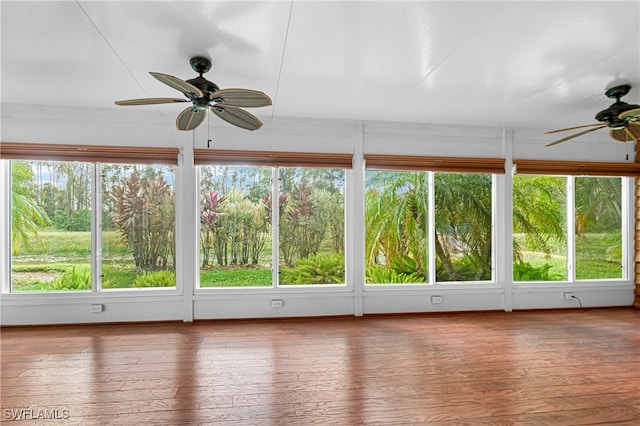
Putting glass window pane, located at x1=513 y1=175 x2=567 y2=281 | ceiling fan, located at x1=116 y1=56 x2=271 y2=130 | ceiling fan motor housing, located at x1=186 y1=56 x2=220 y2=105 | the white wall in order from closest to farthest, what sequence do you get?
ceiling fan, located at x1=116 y1=56 x2=271 y2=130 → ceiling fan motor housing, located at x1=186 y1=56 x2=220 y2=105 → the white wall → glass window pane, located at x1=513 y1=175 x2=567 y2=281

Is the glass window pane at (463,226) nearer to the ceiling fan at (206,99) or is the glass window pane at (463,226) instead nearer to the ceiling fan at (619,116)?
the ceiling fan at (619,116)

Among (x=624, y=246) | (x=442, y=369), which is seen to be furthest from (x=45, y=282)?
(x=624, y=246)

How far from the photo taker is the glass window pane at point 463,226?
15.5 feet

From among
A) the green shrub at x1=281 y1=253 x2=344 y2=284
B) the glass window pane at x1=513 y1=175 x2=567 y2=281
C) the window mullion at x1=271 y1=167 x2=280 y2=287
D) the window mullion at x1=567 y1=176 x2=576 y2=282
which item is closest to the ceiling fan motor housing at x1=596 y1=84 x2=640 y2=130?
the glass window pane at x1=513 y1=175 x2=567 y2=281

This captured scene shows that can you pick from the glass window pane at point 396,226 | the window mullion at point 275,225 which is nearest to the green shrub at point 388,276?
the glass window pane at point 396,226

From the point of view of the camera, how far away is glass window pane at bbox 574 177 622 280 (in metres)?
4.96

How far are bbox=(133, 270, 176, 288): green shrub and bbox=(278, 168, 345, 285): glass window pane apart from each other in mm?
1392

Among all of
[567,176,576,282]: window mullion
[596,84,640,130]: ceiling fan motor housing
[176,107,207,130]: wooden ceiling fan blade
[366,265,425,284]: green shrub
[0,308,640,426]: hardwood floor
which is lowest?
[0,308,640,426]: hardwood floor

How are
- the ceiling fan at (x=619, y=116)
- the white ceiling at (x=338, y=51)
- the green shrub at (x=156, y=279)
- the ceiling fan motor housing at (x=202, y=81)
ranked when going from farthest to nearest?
the green shrub at (x=156, y=279) < the ceiling fan at (x=619, y=116) < the ceiling fan motor housing at (x=202, y=81) < the white ceiling at (x=338, y=51)

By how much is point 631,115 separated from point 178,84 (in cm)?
380

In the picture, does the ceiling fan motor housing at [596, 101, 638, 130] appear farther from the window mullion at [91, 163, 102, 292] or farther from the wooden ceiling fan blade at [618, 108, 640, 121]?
the window mullion at [91, 163, 102, 292]

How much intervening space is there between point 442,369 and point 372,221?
7.13ft

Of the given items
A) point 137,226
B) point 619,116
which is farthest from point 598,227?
point 137,226

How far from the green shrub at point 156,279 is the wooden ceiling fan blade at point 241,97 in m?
2.56
